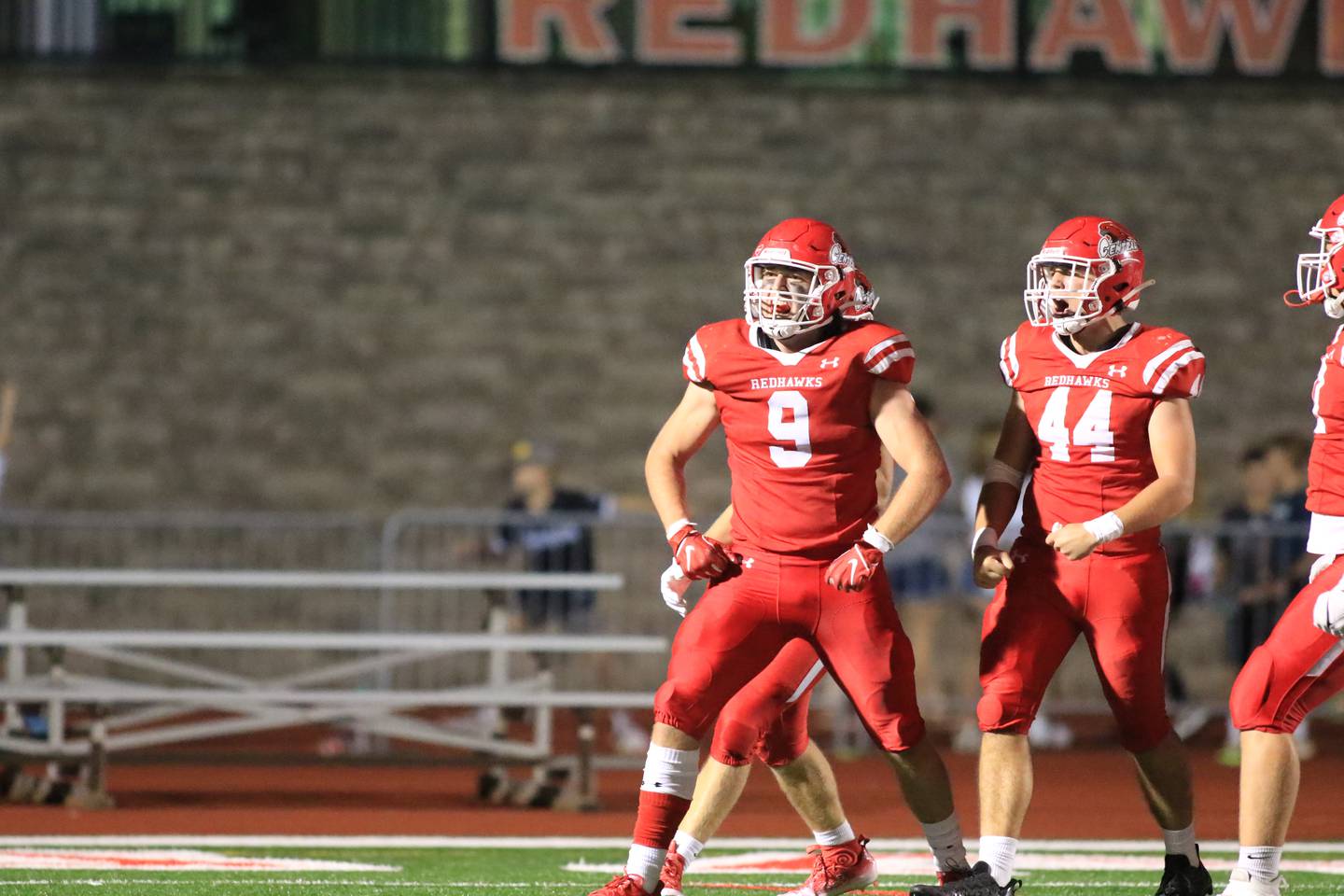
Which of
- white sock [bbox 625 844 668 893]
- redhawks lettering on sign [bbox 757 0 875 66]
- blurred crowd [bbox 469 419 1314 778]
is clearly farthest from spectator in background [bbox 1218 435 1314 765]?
white sock [bbox 625 844 668 893]

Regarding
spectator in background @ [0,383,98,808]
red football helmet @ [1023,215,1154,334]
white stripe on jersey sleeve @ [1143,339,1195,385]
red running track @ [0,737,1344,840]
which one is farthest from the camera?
spectator in background @ [0,383,98,808]

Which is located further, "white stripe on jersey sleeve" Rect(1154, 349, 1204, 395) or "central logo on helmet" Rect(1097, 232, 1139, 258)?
"central logo on helmet" Rect(1097, 232, 1139, 258)

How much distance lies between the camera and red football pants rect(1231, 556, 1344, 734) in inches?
208

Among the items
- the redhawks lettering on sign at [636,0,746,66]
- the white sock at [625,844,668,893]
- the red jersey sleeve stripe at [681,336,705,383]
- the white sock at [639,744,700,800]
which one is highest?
the redhawks lettering on sign at [636,0,746,66]

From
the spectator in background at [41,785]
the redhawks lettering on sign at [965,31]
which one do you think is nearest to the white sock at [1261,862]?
the spectator in background at [41,785]

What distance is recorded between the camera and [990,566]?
557 cm

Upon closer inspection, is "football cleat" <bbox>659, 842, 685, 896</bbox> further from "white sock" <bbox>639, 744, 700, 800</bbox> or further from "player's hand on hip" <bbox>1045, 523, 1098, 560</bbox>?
"player's hand on hip" <bbox>1045, 523, 1098, 560</bbox>

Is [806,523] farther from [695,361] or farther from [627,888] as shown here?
[627,888]

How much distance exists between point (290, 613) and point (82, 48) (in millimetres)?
3857

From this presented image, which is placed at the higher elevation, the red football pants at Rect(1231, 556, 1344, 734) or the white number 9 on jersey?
the white number 9 on jersey

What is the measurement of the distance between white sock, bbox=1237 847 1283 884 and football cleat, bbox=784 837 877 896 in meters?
1.11

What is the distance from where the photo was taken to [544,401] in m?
13.4

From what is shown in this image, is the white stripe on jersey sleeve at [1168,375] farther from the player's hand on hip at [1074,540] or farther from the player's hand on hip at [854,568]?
the player's hand on hip at [854,568]

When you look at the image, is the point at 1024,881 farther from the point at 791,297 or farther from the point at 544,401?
the point at 544,401
